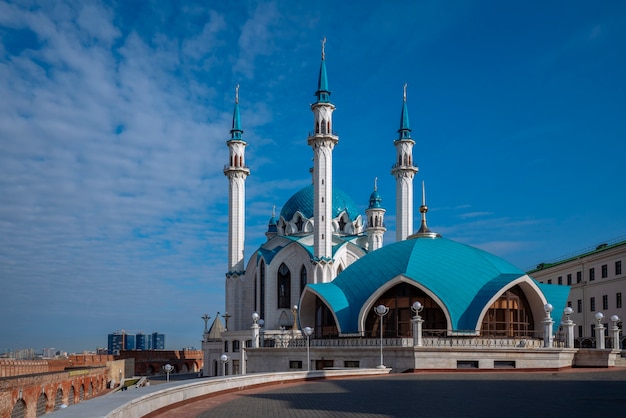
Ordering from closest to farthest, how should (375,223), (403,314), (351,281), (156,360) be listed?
(403,314) < (351,281) < (375,223) < (156,360)

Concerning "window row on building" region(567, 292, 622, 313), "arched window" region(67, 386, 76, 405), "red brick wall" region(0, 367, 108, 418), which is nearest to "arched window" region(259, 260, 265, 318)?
"red brick wall" region(0, 367, 108, 418)

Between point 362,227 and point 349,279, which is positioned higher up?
point 362,227

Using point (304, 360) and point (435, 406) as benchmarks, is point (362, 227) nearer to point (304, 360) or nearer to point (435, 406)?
point (304, 360)

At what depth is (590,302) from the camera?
183 ft

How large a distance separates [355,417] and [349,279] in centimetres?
3019

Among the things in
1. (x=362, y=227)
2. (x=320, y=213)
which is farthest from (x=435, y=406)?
(x=362, y=227)

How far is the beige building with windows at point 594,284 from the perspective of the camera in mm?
50938

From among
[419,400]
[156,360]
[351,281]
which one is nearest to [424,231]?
[351,281]

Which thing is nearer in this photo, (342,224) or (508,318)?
(508,318)

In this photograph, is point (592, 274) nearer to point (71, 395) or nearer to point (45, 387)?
point (71, 395)

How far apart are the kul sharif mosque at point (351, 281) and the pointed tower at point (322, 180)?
0.28ft

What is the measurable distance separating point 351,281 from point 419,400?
87.6 ft

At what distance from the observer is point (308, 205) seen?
218ft

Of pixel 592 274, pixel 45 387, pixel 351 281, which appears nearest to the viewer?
pixel 45 387
